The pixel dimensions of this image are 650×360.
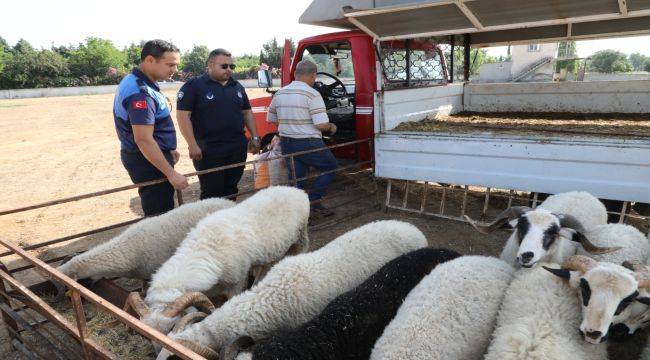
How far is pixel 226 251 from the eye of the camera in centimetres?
326

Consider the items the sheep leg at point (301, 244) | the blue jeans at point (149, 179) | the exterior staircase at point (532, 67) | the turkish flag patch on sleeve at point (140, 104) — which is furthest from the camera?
the exterior staircase at point (532, 67)

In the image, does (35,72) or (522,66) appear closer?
(522,66)

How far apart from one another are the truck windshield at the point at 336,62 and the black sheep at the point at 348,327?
4.14m

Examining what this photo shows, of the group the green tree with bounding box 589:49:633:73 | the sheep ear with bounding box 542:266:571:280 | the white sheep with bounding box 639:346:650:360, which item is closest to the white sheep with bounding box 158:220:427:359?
the sheep ear with bounding box 542:266:571:280

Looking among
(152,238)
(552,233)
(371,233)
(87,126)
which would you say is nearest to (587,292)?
(552,233)

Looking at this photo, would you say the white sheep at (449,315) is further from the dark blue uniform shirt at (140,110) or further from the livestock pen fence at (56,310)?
the dark blue uniform shirt at (140,110)

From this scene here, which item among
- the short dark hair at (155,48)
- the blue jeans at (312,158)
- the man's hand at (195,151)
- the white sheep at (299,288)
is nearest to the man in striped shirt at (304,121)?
the blue jeans at (312,158)

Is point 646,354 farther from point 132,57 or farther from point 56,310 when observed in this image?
point 132,57

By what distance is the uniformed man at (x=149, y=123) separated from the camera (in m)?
3.54

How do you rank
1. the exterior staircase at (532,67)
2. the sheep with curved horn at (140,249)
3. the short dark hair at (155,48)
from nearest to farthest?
1. the sheep with curved horn at (140,249)
2. the short dark hair at (155,48)
3. the exterior staircase at (532,67)

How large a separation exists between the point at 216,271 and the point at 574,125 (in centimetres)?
461

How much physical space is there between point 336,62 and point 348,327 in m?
4.76

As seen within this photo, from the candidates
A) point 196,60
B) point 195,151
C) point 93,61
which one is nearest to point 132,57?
point 93,61

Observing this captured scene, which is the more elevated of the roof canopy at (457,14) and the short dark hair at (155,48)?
the roof canopy at (457,14)
